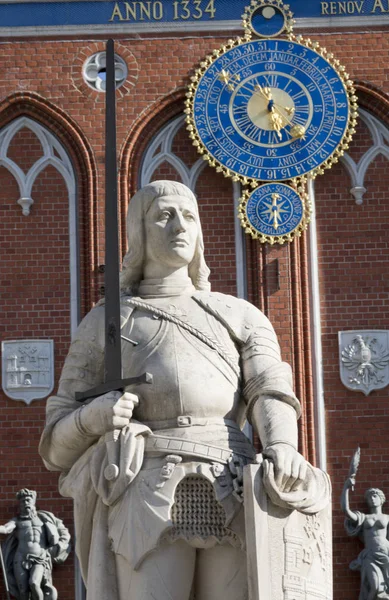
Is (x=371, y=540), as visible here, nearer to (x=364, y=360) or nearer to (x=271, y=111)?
(x=364, y=360)

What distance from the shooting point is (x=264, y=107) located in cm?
1742

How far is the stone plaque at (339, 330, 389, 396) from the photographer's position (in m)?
16.9

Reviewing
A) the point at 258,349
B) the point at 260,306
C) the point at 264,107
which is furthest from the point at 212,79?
the point at 258,349

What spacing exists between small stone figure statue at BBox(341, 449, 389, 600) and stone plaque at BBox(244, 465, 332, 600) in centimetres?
929

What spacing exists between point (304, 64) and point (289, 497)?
36.2 feet

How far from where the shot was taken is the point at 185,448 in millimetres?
7070

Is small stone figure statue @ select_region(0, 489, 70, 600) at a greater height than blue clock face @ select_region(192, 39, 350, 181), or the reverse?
blue clock face @ select_region(192, 39, 350, 181)

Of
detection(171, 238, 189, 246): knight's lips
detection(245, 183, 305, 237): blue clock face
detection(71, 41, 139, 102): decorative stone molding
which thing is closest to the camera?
detection(171, 238, 189, 246): knight's lips

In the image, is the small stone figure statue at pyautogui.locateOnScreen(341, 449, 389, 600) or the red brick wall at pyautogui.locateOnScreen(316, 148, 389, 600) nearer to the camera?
the small stone figure statue at pyautogui.locateOnScreen(341, 449, 389, 600)

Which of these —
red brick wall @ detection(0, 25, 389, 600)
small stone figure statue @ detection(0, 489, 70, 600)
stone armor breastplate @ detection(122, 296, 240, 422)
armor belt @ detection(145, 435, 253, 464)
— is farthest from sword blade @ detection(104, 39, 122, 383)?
red brick wall @ detection(0, 25, 389, 600)

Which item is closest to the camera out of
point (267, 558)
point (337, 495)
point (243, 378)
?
point (267, 558)

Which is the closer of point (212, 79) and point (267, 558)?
point (267, 558)

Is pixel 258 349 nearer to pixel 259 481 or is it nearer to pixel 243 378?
pixel 243 378

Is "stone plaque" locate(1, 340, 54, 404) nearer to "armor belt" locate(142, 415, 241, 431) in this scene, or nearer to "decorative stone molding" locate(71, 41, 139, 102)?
"decorative stone molding" locate(71, 41, 139, 102)
